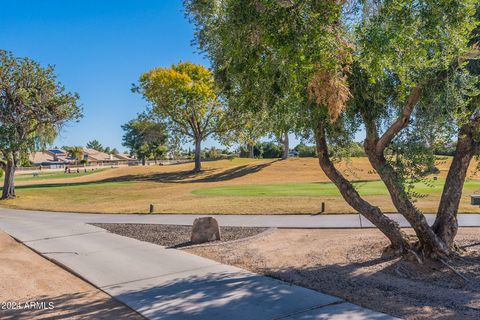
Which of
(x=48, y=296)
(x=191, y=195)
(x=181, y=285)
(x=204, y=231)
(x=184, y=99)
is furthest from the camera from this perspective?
(x=184, y=99)

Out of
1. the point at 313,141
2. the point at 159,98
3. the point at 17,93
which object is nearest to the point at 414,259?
the point at 313,141

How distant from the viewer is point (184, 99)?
43250 millimetres

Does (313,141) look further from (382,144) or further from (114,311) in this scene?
(114,311)

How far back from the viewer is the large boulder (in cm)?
1193

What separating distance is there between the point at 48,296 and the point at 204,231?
509cm

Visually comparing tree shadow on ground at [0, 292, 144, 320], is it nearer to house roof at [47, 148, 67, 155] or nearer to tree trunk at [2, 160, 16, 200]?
tree trunk at [2, 160, 16, 200]

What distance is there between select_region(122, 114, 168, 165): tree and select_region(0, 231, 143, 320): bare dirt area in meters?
36.7

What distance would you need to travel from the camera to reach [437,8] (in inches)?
258

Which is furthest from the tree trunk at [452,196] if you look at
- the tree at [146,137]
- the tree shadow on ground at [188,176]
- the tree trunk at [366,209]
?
the tree at [146,137]

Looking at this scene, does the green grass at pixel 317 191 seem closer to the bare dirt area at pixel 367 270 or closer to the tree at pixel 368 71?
the bare dirt area at pixel 367 270

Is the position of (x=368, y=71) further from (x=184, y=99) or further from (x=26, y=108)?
(x=184, y=99)

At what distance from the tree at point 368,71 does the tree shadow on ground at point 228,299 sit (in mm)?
3137

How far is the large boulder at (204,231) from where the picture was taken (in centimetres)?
1193

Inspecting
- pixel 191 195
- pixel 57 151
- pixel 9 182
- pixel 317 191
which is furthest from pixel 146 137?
pixel 57 151
